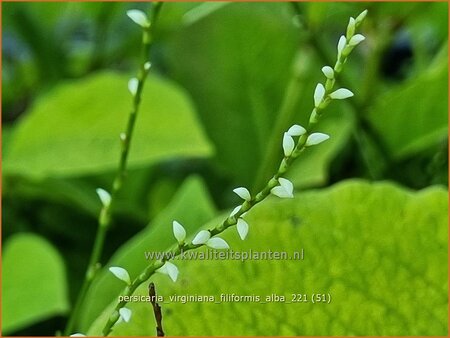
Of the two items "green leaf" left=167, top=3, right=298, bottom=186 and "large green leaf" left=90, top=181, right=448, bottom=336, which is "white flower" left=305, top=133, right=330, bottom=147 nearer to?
"large green leaf" left=90, top=181, right=448, bottom=336

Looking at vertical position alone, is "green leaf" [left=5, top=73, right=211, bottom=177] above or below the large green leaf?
below

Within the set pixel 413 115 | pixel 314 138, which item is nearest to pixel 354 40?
pixel 314 138

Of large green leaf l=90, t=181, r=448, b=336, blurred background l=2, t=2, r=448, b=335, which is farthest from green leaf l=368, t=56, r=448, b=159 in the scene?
large green leaf l=90, t=181, r=448, b=336

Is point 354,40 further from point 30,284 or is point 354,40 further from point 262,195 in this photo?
point 30,284

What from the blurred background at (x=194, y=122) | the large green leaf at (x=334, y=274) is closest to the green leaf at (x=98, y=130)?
the blurred background at (x=194, y=122)

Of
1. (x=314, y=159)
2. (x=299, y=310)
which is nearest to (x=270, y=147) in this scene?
(x=314, y=159)

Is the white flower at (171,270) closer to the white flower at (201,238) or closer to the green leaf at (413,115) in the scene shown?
the white flower at (201,238)
